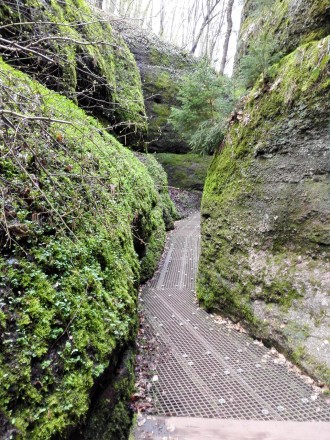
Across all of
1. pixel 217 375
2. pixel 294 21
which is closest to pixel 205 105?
pixel 294 21

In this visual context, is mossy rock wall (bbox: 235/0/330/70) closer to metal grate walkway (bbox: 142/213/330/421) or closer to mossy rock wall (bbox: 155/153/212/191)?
metal grate walkway (bbox: 142/213/330/421)

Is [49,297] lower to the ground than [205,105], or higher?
lower

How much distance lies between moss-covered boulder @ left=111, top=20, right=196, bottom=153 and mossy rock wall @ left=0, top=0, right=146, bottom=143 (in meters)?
3.49

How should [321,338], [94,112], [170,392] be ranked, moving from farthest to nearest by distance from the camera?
1. [94,112]
2. [321,338]
3. [170,392]

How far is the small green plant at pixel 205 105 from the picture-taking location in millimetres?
7973

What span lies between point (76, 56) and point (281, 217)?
5385mm

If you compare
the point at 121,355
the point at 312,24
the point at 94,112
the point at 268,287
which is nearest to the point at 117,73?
the point at 94,112

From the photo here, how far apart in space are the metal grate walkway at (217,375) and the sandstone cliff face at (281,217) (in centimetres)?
34

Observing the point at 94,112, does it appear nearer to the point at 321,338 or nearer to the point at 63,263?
the point at 63,263

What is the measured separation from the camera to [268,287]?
15.0 feet

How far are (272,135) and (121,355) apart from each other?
4.04 metres

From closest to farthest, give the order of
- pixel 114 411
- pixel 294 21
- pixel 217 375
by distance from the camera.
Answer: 1. pixel 114 411
2. pixel 217 375
3. pixel 294 21

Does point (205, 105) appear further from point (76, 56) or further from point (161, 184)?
point (76, 56)

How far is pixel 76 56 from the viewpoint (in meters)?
6.44
